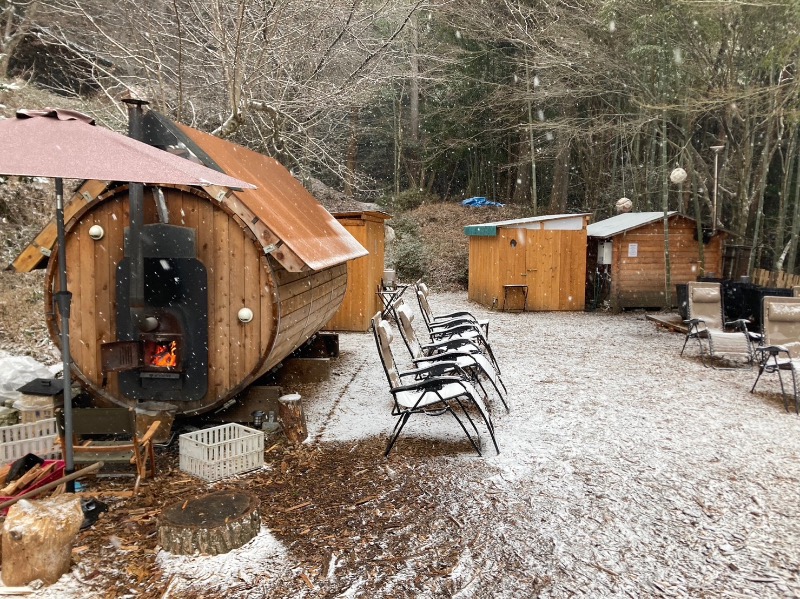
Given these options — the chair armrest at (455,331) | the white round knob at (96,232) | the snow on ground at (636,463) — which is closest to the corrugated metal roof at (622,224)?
the snow on ground at (636,463)

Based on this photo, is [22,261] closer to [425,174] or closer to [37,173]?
[37,173]

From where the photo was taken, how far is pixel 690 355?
937cm

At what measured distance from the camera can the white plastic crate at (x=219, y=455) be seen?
14.6 feet

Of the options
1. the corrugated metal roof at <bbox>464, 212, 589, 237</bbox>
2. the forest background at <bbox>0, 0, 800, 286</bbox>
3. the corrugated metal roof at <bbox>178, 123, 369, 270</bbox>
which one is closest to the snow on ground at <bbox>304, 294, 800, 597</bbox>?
the corrugated metal roof at <bbox>178, 123, 369, 270</bbox>

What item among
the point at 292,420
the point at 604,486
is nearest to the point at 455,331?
the point at 292,420

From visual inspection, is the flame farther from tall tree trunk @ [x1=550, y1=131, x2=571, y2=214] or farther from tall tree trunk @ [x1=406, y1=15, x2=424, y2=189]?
tall tree trunk @ [x1=406, y1=15, x2=424, y2=189]

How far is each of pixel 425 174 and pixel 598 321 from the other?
15823mm

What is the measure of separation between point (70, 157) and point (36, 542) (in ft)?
6.56

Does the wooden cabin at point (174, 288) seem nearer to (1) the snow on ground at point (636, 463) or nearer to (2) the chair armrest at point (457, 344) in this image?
(1) the snow on ground at point (636, 463)

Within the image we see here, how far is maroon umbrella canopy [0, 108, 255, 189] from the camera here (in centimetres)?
300

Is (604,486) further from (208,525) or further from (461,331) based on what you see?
(461,331)

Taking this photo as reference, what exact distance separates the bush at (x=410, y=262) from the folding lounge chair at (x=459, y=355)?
11.9m

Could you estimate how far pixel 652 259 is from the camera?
562 inches

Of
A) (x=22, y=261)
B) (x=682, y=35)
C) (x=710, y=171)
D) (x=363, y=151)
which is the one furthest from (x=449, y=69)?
(x=22, y=261)
